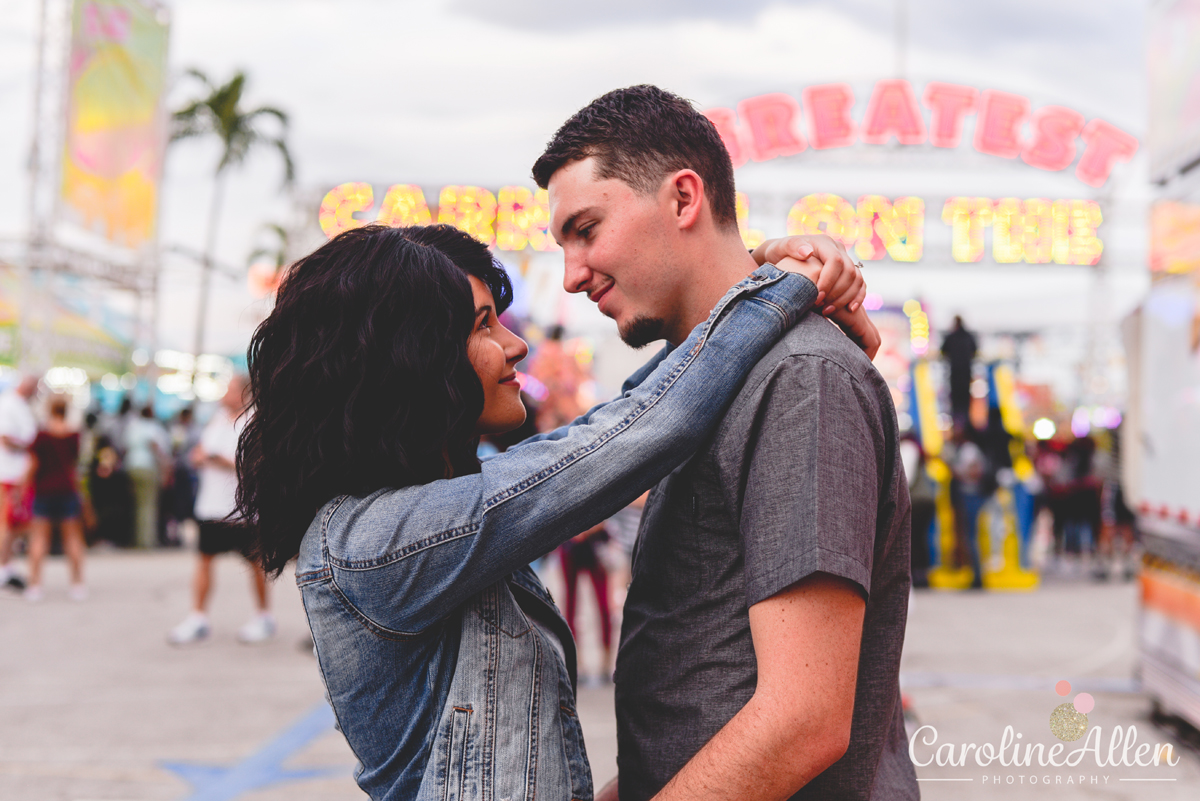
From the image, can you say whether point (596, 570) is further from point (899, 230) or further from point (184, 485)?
point (899, 230)

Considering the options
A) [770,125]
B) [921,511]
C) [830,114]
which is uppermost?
[830,114]

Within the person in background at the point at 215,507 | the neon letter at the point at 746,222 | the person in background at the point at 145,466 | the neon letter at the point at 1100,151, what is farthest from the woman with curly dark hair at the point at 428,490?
the neon letter at the point at 1100,151

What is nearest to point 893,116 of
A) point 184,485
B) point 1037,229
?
point 1037,229

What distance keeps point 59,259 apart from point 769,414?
52.5 feet

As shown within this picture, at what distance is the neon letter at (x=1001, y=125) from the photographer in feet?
56.3

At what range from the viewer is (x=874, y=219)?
17.1 meters

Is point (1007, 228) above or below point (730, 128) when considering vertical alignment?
below

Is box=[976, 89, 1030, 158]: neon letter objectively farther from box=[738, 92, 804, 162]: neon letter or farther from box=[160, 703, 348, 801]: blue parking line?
box=[160, 703, 348, 801]: blue parking line

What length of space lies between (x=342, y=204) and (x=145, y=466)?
21.1 ft

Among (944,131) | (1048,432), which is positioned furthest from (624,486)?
(1048,432)

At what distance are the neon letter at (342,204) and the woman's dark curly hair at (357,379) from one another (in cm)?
1639

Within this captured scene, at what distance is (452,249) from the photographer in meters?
1.58

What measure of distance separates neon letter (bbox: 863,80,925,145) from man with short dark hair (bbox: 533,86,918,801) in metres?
16.5

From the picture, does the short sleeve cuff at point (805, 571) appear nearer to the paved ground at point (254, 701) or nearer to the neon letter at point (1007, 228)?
the paved ground at point (254, 701)
